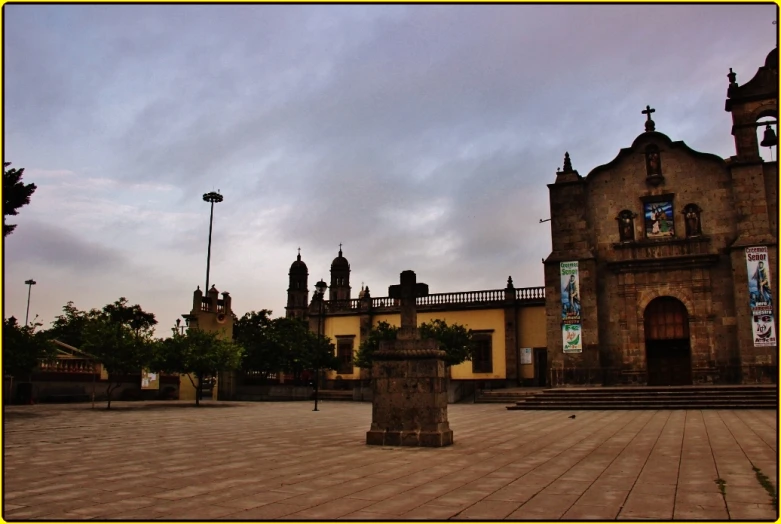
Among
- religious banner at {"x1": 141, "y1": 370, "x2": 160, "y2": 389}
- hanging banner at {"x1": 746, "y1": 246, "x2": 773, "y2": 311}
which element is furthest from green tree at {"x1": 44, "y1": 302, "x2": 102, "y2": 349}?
hanging banner at {"x1": 746, "y1": 246, "x2": 773, "y2": 311}

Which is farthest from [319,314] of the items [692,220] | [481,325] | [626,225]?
[692,220]

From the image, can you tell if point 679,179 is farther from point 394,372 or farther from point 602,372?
point 394,372

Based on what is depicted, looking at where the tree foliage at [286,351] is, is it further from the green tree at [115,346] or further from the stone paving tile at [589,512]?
the stone paving tile at [589,512]

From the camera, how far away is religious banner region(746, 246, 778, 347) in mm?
25219

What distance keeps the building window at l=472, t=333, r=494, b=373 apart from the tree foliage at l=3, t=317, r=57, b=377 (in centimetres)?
2371

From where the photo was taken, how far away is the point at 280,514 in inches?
216

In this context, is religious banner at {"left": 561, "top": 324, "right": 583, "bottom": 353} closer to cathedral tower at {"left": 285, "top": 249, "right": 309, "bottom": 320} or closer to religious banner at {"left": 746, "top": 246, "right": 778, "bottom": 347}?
religious banner at {"left": 746, "top": 246, "right": 778, "bottom": 347}

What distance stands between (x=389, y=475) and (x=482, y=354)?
99.7 ft

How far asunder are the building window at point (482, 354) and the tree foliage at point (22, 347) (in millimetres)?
23709

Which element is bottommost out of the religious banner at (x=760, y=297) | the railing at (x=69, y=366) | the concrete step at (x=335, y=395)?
the concrete step at (x=335, y=395)

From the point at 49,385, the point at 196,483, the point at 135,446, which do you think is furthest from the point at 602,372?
the point at 49,385

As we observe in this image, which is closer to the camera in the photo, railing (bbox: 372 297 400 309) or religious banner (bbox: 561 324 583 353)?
religious banner (bbox: 561 324 583 353)

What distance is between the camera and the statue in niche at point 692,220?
1093 inches

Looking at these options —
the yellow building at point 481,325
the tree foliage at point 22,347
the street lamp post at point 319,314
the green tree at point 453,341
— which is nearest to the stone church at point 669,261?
the green tree at point 453,341
